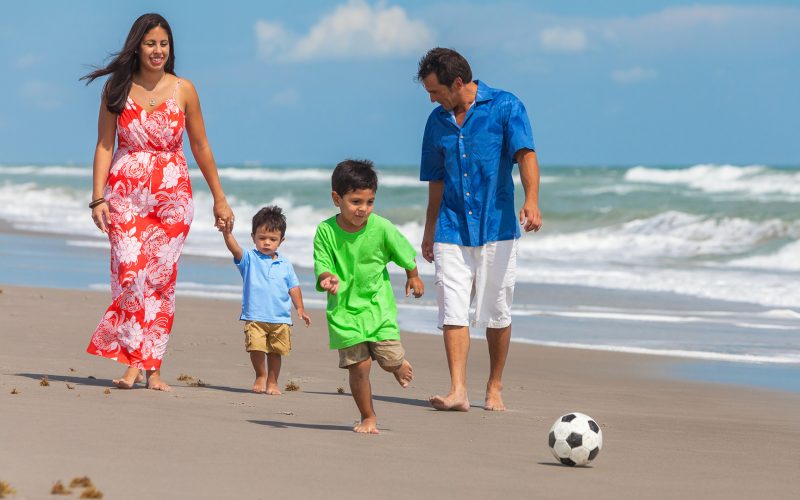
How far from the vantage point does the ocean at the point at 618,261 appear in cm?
1073

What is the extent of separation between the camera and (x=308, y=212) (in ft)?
121

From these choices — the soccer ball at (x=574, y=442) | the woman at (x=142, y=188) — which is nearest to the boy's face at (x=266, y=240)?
the woman at (x=142, y=188)

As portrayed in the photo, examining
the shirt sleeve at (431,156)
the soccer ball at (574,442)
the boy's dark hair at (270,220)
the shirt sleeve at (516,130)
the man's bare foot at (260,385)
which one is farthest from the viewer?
the boy's dark hair at (270,220)

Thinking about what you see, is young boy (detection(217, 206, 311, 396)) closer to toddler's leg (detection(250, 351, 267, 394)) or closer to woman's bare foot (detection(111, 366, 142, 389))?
toddler's leg (detection(250, 351, 267, 394))

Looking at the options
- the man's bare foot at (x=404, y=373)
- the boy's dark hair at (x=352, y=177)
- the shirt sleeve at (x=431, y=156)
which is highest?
the shirt sleeve at (x=431, y=156)

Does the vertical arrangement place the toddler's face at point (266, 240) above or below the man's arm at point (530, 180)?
below

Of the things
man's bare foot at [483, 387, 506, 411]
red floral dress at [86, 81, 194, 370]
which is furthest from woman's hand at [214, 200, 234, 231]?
man's bare foot at [483, 387, 506, 411]

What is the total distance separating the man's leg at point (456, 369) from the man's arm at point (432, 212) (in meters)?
0.43

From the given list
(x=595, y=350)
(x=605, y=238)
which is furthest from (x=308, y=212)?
(x=595, y=350)

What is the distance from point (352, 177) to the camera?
5.28 m

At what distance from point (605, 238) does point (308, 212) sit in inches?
519

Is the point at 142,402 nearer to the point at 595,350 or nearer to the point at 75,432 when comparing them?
the point at 75,432

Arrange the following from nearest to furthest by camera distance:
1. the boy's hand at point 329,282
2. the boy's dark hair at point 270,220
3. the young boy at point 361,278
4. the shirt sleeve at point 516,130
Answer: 1. the boy's hand at point 329,282
2. the young boy at point 361,278
3. the shirt sleeve at point 516,130
4. the boy's dark hair at point 270,220

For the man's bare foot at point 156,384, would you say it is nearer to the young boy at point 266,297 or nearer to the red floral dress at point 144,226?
the red floral dress at point 144,226
